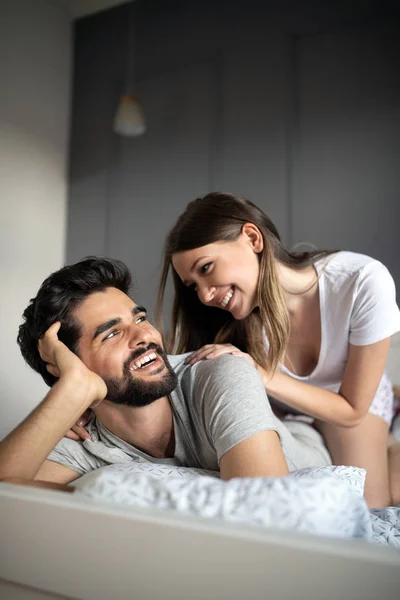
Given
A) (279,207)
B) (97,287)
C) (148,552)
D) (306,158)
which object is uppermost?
(306,158)

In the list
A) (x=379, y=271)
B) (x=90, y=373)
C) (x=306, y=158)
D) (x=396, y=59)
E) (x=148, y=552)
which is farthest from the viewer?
(x=306, y=158)

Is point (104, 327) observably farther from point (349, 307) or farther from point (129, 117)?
point (129, 117)

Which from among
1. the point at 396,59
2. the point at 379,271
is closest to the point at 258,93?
the point at 396,59

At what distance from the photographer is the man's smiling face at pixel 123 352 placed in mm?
1153

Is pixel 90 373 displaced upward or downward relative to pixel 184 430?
upward

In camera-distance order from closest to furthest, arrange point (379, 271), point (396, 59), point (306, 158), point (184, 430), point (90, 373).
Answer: point (90, 373) → point (184, 430) → point (379, 271) → point (396, 59) → point (306, 158)

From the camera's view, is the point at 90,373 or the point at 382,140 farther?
the point at 382,140

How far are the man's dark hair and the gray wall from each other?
162cm

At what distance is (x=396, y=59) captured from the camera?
8.51ft

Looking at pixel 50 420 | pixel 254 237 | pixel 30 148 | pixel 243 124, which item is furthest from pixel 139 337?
pixel 30 148

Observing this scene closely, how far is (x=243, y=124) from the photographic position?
298 cm

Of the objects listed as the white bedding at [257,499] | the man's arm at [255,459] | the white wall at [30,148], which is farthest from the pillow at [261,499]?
the white wall at [30,148]

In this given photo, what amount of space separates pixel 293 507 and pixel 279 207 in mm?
2317

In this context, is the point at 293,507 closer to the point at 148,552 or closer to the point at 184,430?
the point at 148,552
